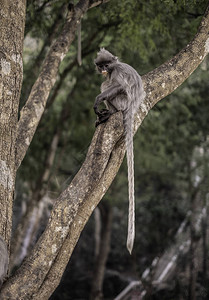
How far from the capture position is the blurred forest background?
5811 mm

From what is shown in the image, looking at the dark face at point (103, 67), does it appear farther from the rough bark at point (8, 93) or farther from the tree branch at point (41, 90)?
the rough bark at point (8, 93)

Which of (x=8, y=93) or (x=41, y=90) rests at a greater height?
(x=41, y=90)

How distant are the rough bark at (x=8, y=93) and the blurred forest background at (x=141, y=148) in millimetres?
1988

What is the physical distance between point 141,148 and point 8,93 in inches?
196

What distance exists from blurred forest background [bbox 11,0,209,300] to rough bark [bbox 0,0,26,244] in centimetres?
199

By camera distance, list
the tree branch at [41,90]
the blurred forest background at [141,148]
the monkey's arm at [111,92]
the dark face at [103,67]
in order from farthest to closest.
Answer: the blurred forest background at [141,148], the dark face at [103,67], the monkey's arm at [111,92], the tree branch at [41,90]

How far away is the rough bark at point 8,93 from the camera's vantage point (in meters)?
2.57

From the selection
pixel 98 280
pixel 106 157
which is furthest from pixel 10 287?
pixel 98 280

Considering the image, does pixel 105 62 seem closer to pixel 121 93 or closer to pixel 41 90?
pixel 121 93

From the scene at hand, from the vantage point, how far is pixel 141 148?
7488 mm

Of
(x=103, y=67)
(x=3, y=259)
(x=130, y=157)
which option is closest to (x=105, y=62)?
(x=103, y=67)

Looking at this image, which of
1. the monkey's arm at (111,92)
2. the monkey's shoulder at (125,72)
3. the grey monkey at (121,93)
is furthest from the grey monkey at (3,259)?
the monkey's shoulder at (125,72)

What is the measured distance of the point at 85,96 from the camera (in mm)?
7965

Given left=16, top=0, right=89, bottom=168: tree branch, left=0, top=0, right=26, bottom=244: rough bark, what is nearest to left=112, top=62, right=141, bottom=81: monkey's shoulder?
Result: left=16, top=0, right=89, bottom=168: tree branch
